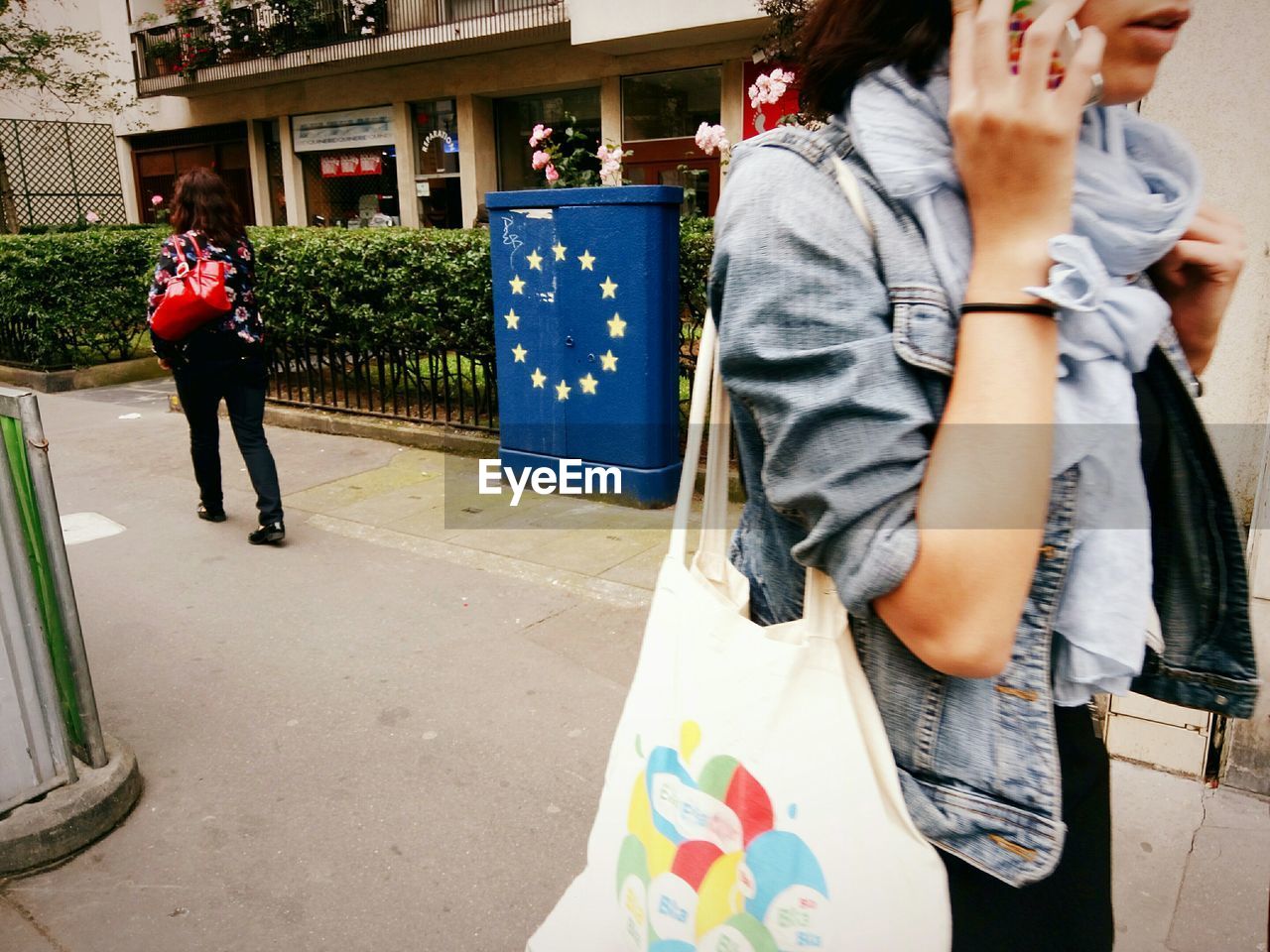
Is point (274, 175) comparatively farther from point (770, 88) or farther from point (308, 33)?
point (770, 88)

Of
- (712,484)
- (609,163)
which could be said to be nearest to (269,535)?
(609,163)

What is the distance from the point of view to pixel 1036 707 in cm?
105

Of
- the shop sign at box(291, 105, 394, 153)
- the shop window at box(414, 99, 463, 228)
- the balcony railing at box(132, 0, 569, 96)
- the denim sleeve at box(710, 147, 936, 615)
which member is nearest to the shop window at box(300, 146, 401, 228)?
the shop sign at box(291, 105, 394, 153)

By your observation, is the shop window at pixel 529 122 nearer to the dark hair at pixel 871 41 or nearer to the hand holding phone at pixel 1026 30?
the dark hair at pixel 871 41

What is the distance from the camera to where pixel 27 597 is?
2822 millimetres

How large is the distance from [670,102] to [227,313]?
11863mm

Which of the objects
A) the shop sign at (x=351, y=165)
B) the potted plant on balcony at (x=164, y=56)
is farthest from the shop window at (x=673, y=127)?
the potted plant on balcony at (x=164, y=56)

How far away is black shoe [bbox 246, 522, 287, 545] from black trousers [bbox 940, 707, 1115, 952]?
196 inches

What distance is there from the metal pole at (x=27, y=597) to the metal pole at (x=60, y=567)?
0.07 metres

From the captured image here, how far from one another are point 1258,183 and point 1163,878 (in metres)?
2.73

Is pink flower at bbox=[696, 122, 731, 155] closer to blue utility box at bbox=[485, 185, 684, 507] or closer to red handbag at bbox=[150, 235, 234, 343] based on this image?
blue utility box at bbox=[485, 185, 684, 507]

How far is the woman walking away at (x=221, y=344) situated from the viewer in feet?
17.6

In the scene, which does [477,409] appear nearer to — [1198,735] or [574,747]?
[574,747]

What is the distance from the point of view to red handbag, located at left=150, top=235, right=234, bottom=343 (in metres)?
5.25
